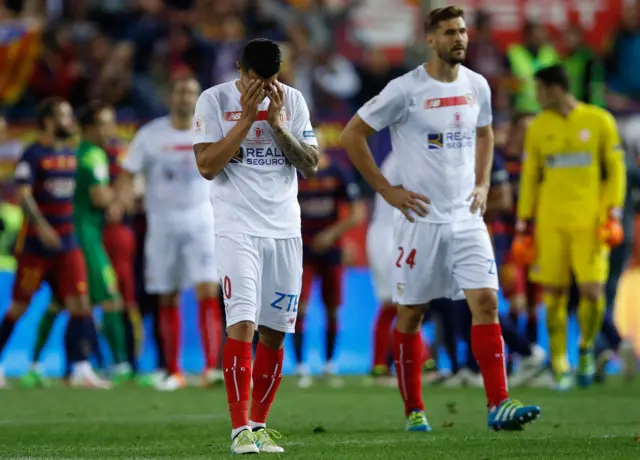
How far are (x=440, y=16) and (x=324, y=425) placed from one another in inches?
103

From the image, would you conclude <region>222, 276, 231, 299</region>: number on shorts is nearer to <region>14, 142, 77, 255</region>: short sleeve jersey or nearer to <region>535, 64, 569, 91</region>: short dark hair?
<region>535, 64, 569, 91</region>: short dark hair

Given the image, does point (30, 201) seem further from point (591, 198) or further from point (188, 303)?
point (591, 198)

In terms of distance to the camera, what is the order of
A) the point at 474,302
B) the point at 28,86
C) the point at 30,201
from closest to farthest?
the point at 474,302 → the point at 30,201 → the point at 28,86

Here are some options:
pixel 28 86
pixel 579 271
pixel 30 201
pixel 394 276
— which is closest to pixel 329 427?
pixel 394 276

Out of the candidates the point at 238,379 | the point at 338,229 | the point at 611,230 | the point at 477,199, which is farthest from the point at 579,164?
the point at 238,379

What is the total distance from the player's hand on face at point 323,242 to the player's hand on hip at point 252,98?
22.3 ft

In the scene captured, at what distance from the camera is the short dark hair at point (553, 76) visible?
39.1ft

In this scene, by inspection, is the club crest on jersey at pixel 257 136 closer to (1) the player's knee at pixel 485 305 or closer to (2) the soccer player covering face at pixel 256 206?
(2) the soccer player covering face at pixel 256 206

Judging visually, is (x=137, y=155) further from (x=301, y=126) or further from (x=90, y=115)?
(x=301, y=126)

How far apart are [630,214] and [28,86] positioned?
9259 mm

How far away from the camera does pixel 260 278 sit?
7.06 metres

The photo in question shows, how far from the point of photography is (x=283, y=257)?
23.3 feet

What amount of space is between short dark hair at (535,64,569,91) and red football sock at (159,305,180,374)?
4031mm

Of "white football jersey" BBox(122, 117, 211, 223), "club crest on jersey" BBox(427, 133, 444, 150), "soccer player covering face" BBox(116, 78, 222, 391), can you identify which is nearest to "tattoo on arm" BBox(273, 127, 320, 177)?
"club crest on jersey" BBox(427, 133, 444, 150)
